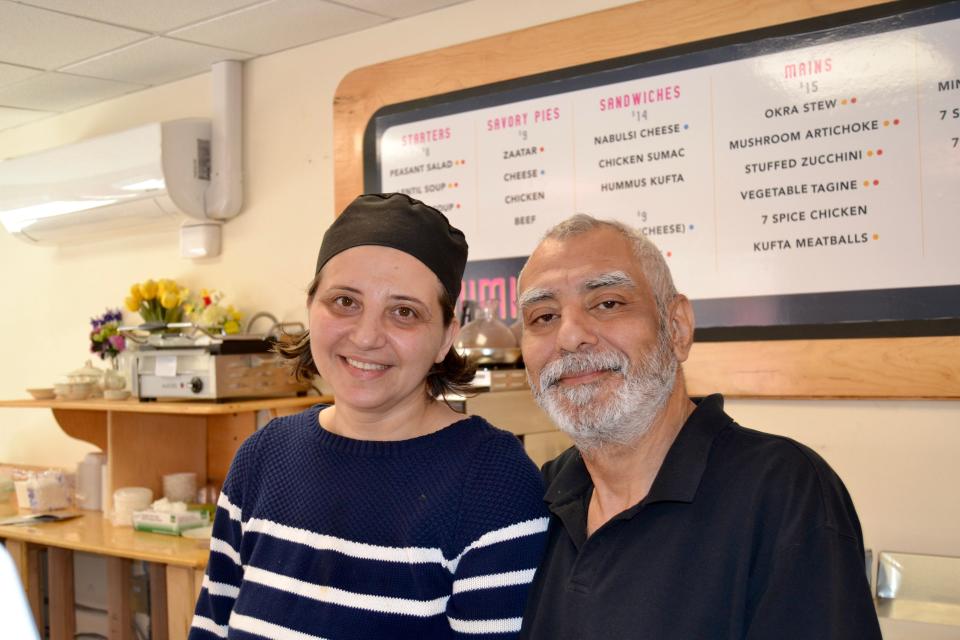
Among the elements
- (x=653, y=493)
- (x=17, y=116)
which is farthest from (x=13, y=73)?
(x=653, y=493)

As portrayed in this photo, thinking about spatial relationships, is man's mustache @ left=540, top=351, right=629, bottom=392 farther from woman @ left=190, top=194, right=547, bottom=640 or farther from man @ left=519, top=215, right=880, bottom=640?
woman @ left=190, top=194, right=547, bottom=640

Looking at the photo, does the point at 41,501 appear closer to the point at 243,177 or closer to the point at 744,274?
the point at 243,177

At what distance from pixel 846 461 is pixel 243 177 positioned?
99.8 inches

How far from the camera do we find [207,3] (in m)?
3.00

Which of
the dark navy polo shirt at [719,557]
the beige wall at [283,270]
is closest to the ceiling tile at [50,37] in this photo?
the beige wall at [283,270]

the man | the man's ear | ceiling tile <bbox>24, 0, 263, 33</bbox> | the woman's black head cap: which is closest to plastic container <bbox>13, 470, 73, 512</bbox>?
ceiling tile <bbox>24, 0, 263, 33</bbox>

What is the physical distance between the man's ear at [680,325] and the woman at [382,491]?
0.97 feet

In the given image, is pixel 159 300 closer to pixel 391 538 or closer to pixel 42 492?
→ pixel 42 492

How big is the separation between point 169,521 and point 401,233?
216 centimetres

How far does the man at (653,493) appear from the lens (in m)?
1.12

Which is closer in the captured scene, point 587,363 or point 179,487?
point 587,363

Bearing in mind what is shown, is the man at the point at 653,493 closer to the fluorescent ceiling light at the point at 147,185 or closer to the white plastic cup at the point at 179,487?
the white plastic cup at the point at 179,487

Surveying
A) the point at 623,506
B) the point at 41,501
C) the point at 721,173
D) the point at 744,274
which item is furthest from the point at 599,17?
the point at 41,501

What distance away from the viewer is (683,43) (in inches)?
103
